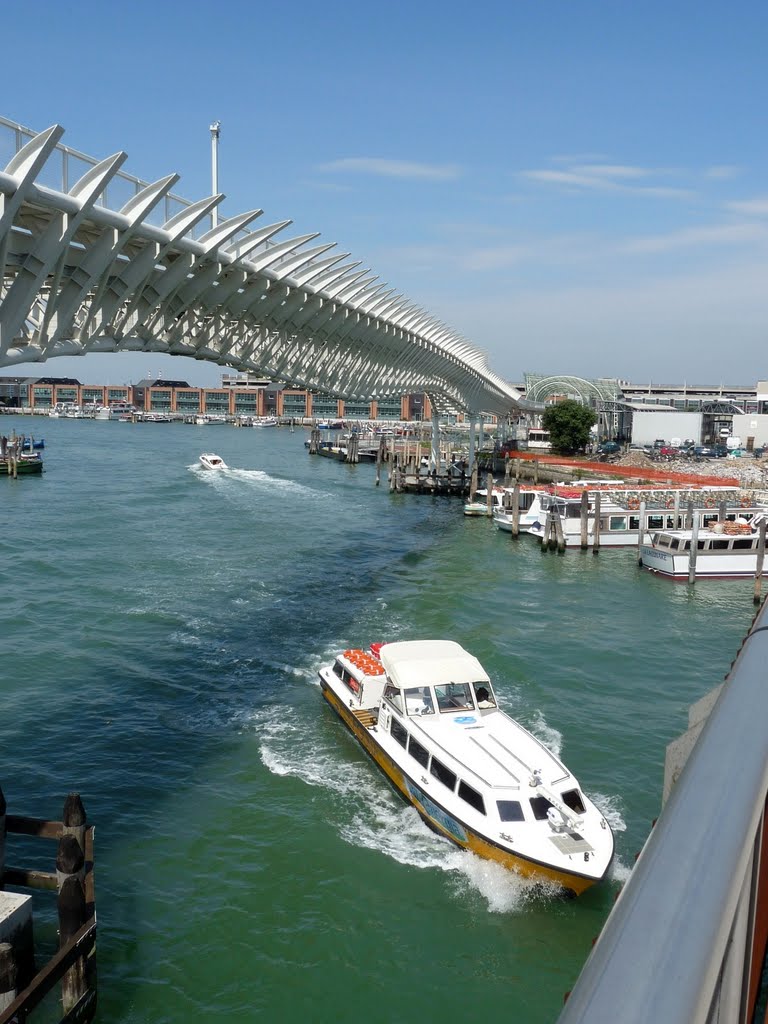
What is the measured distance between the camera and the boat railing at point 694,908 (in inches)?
42.3

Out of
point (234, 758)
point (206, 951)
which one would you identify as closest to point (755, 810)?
point (206, 951)

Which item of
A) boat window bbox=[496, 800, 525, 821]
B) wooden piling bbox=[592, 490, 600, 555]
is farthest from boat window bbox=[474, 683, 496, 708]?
wooden piling bbox=[592, 490, 600, 555]

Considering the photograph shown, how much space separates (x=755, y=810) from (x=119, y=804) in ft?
44.4

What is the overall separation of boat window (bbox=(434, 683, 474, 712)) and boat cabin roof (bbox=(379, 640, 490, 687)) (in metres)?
0.11

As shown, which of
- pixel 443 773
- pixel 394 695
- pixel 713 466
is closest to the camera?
pixel 443 773

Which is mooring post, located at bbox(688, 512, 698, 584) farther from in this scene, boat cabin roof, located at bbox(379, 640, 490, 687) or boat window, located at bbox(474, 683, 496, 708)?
boat window, located at bbox(474, 683, 496, 708)

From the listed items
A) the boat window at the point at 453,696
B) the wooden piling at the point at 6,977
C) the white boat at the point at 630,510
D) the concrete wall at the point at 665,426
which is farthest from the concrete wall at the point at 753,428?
the wooden piling at the point at 6,977

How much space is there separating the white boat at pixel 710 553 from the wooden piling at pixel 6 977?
2607 cm

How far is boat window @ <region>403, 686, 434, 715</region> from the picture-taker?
14586 millimetres

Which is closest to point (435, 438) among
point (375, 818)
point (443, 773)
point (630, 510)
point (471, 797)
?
point (630, 510)

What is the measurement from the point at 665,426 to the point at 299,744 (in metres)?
72.1

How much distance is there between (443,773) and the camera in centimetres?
1297

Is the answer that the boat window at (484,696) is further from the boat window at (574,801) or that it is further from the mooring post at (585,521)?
the mooring post at (585,521)

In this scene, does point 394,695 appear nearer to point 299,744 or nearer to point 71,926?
point 299,744
